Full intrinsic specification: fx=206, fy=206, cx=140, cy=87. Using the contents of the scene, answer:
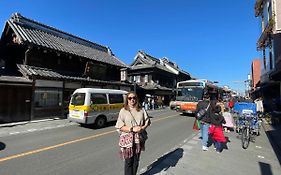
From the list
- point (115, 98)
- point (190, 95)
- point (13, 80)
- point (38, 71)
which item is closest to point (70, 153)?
point (115, 98)

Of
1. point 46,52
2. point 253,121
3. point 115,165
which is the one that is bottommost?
point 115,165

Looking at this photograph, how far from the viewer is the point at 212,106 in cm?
745

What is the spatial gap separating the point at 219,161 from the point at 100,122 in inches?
301

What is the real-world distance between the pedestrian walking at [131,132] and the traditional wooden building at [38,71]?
39.7ft

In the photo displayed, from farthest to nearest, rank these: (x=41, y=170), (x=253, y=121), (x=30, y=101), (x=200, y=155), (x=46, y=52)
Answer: (x=46, y=52) < (x=30, y=101) < (x=253, y=121) < (x=200, y=155) < (x=41, y=170)

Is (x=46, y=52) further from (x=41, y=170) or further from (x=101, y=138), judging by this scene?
(x=41, y=170)

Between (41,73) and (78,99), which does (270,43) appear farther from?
(41,73)

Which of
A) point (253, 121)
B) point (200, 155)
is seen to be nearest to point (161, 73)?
point (253, 121)

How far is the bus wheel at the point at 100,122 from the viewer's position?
39.3 ft

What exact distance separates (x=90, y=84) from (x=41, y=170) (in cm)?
1503

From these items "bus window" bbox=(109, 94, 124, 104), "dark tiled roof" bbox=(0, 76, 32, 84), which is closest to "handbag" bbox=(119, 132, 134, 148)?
"bus window" bbox=(109, 94, 124, 104)

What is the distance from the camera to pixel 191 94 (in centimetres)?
1905

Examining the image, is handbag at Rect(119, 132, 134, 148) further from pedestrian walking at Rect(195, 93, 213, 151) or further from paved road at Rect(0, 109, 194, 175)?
pedestrian walking at Rect(195, 93, 213, 151)

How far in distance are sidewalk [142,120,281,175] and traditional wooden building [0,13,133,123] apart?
1171 centimetres
